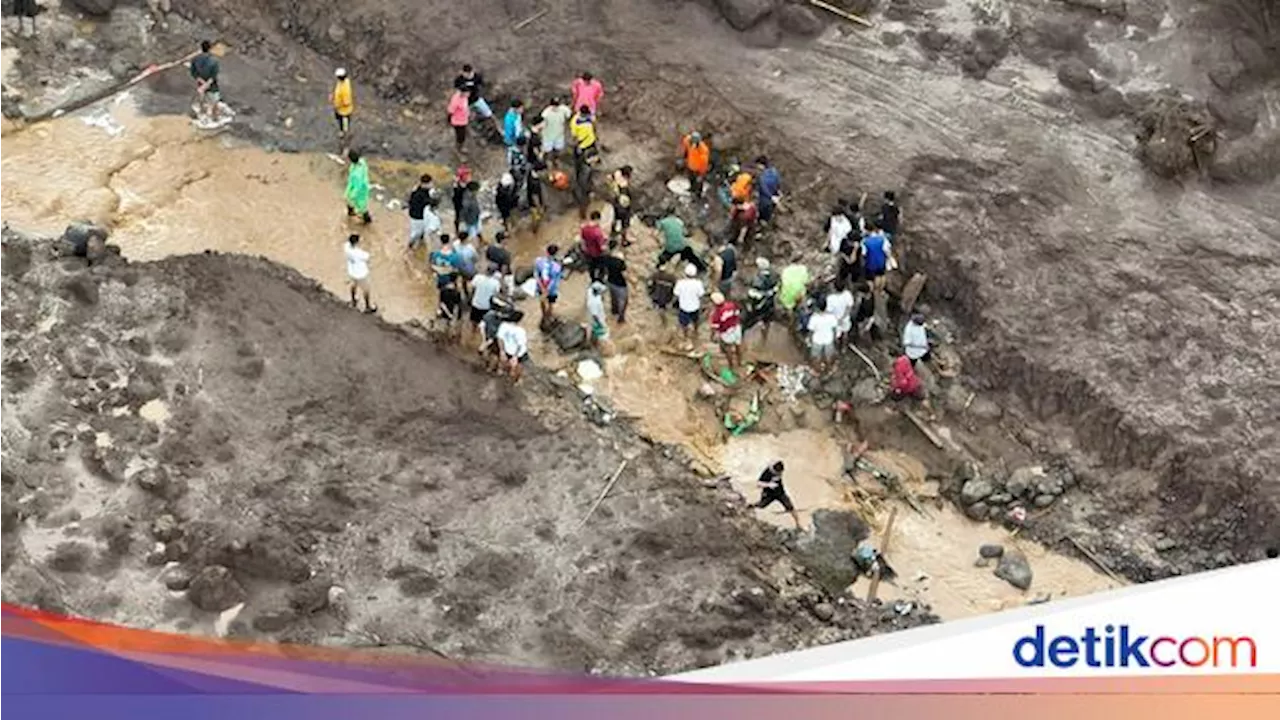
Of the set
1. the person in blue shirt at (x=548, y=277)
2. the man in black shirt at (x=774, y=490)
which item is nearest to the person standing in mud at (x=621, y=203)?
the person in blue shirt at (x=548, y=277)

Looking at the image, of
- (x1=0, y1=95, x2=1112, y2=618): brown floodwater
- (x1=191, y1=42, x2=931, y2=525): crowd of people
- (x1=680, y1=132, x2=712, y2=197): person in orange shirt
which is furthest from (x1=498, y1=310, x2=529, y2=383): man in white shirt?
(x1=680, y1=132, x2=712, y2=197): person in orange shirt

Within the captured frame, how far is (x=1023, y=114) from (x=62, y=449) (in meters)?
13.0

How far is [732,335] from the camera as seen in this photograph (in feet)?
63.5

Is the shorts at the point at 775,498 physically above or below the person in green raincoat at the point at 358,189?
below

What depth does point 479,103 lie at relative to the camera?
21891mm

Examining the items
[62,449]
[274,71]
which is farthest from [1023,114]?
[62,449]

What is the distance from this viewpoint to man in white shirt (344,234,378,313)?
1938cm

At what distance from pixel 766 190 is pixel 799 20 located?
3471 mm

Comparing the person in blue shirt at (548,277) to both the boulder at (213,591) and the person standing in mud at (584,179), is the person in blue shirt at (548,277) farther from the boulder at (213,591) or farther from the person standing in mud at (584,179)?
the boulder at (213,591)

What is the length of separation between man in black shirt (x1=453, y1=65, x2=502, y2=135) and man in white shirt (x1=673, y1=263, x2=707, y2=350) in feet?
13.3

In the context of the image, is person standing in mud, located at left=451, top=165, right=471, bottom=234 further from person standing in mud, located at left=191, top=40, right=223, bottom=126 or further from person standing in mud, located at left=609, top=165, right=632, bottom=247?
person standing in mud, located at left=191, top=40, right=223, bottom=126

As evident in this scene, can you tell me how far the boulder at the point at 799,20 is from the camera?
74.0 ft

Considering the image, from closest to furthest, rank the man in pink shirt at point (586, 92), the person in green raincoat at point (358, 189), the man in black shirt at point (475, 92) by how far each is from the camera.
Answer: the person in green raincoat at point (358, 189), the man in pink shirt at point (586, 92), the man in black shirt at point (475, 92)

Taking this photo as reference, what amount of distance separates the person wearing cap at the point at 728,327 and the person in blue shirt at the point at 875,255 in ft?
5.52
